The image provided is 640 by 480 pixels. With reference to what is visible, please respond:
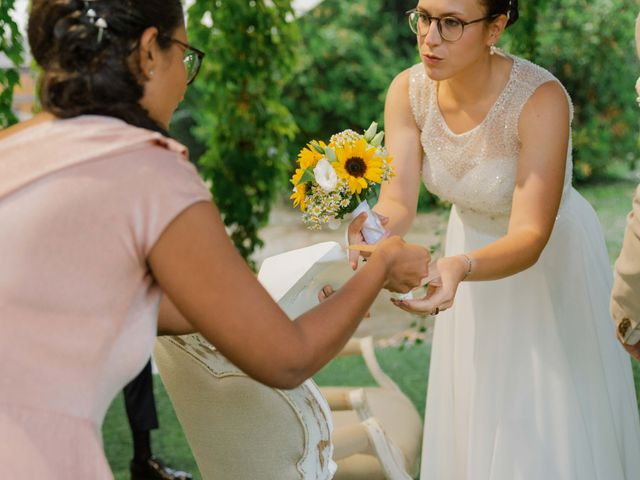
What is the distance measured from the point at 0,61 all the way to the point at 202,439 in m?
2.12

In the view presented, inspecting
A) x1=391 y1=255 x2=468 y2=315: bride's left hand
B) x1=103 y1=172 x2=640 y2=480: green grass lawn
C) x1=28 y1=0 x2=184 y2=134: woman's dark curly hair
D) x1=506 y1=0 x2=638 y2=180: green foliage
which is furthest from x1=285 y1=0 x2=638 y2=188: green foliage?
x1=28 y1=0 x2=184 y2=134: woman's dark curly hair

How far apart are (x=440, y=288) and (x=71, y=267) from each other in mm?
1211

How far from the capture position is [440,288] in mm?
2615

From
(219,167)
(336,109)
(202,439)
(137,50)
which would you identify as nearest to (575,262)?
(202,439)

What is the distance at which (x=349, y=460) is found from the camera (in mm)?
3352

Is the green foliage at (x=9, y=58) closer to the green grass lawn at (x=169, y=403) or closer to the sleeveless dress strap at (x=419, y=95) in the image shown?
the sleeveless dress strap at (x=419, y=95)

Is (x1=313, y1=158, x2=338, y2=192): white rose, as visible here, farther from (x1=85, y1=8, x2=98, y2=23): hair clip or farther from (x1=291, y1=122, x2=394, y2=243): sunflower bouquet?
(x1=85, y1=8, x2=98, y2=23): hair clip

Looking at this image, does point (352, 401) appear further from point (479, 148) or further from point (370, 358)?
point (479, 148)

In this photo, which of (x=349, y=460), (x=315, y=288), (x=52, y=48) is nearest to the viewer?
(x=52, y=48)

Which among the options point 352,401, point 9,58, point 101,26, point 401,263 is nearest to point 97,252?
point 101,26

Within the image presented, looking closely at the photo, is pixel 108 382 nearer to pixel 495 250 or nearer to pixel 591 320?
pixel 495 250

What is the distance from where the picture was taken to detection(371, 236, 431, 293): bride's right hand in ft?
6.66

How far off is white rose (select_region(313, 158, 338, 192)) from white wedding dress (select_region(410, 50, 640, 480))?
676 mm

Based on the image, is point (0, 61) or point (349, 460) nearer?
point (349, 460)
